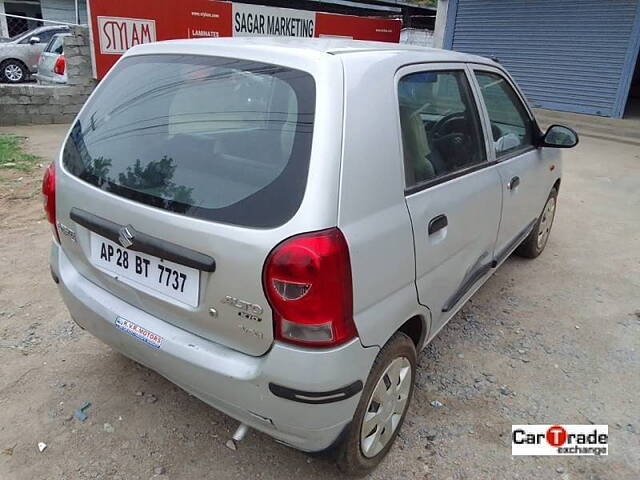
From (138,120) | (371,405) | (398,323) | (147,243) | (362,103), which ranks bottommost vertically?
(371,405)

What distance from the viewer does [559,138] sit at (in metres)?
3.49

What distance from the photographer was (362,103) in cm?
179

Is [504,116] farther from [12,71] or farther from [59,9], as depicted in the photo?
[59,9]

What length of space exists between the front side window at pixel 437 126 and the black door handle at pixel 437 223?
0.17 m

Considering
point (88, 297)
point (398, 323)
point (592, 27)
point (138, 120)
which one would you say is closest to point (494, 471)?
point (398, 323)

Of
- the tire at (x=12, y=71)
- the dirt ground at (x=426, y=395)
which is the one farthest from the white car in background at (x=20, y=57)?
the dirt ground at (x=426, y=395)

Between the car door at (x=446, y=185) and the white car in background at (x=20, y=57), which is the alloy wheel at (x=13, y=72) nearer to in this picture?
the white car in background at (x=20, y=57)

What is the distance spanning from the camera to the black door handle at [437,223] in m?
2.09

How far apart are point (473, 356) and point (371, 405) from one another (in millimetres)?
1220

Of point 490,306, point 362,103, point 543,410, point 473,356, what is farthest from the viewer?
point 490,306

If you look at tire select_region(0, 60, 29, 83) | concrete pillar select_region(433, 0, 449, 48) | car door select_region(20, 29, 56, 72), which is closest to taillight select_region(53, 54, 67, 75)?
car door select_region(20, 29, 56, 72)

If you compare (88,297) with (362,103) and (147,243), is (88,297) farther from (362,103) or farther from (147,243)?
(362,103)

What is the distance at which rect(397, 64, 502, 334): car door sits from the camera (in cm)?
206

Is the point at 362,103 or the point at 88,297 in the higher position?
the point at 362,103
